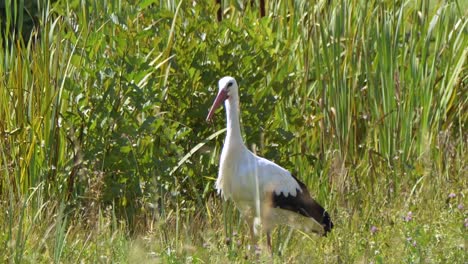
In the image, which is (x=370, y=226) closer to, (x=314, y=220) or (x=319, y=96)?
(x=314, y=220)

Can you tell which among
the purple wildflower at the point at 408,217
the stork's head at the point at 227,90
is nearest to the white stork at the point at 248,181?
the stork's head at the point at 227,90

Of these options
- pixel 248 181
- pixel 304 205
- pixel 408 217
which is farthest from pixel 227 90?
pixel 408 217

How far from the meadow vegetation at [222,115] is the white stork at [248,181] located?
110 millimetres

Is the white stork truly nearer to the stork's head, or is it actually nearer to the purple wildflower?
the stork's head

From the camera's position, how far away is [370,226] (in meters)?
5.29

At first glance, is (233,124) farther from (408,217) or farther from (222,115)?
(408,217)

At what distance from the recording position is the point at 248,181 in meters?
5.78

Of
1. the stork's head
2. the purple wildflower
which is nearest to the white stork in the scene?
the stork's head

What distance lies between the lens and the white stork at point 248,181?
18.6 ft

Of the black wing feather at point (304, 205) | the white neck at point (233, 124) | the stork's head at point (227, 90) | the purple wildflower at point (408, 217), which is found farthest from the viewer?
the white neck at point (233, 124)

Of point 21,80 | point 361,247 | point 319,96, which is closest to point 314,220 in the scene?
point 361,247

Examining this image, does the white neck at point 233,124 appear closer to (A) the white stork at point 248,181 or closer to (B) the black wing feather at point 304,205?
(A) the white stork at point 248,181

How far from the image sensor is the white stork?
18.6ft

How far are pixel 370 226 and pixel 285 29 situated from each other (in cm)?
180
